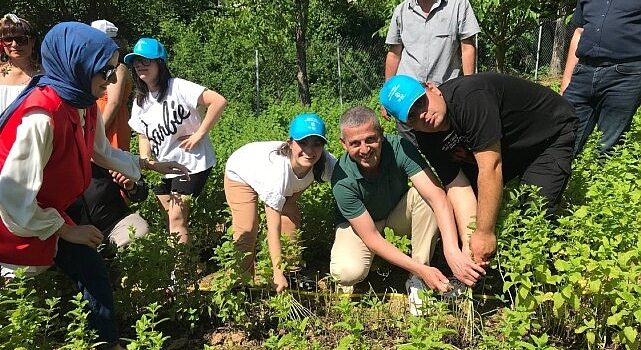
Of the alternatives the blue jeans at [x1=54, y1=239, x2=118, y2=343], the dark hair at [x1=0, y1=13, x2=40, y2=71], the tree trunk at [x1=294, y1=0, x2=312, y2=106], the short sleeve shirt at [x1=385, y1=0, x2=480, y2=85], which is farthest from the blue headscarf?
the tree trunk at [x1=294, y1=0, x2=312, y2=106]

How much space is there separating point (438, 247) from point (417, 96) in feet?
4.71

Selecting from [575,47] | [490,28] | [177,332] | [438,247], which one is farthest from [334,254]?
[490,28]

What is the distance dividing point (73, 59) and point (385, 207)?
2003 millimetres

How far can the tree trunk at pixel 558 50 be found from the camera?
1745 centimetres

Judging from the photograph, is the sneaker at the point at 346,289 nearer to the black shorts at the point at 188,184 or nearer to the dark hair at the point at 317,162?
the dark hair at the point at 317,162

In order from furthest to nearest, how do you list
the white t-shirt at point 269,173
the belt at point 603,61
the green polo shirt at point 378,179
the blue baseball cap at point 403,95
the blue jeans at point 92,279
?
the belt at point 603,61, the white t-shirt at point 269,173, the green polo shirt at point 378,179, the blue baseball cap at point 403,95, the blue jeans at point 92,279

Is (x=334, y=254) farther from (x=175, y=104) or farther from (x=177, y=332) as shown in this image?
(x=175, y=104)

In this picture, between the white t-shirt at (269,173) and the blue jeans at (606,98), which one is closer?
the white t-shirt at (269,173)

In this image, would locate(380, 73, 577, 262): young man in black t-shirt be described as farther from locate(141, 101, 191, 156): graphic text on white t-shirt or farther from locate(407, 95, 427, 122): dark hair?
locate(141, 101, 191, 156): graphic text on white t-shirt

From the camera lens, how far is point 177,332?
3449 millimetres

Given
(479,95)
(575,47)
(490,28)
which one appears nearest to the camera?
(479,95)

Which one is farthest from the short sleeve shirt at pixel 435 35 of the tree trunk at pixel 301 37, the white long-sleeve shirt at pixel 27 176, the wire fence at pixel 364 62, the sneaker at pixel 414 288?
the wire fence at pixel 364 62

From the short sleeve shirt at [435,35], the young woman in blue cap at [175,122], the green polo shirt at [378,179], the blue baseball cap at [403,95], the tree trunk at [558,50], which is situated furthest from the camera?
the tree trunk at [558,50]

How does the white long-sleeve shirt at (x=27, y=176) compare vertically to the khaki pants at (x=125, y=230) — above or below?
above
